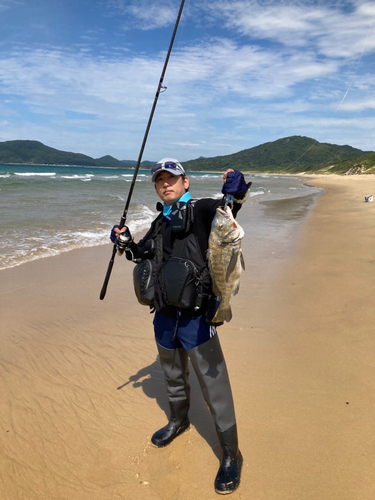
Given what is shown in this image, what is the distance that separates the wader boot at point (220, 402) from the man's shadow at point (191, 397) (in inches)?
11.6

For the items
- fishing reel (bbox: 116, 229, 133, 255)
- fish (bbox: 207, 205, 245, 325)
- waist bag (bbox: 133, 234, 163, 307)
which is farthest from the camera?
fishing reel (bbox: 116, 229, 133, 255)

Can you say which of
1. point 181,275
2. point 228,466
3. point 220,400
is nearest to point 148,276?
point 181,275

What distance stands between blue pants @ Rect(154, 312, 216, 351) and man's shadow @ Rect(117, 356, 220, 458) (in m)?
1.04

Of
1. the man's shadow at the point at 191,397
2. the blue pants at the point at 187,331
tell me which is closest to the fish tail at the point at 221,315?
the blue pants at the point at 187,331

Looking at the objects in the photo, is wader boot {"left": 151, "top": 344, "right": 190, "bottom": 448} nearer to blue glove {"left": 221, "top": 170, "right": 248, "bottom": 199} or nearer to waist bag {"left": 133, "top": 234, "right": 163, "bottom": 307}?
waist bag {"left": 133, "top": 234, "right": 163, "bottom": 307}

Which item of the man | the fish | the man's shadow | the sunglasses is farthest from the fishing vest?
the man's shadow

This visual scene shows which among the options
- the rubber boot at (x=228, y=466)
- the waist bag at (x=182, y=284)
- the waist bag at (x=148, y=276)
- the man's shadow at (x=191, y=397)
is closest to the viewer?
the waist bag at (x=182, y=284)

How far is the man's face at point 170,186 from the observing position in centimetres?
273

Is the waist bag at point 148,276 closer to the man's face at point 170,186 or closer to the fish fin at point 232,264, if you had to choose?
the man's face at point 170,186

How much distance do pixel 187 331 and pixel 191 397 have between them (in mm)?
1478

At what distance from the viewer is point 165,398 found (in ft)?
12.4

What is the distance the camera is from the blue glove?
2.33 m

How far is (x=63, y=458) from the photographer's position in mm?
2992

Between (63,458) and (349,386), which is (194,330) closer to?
(63,458)
